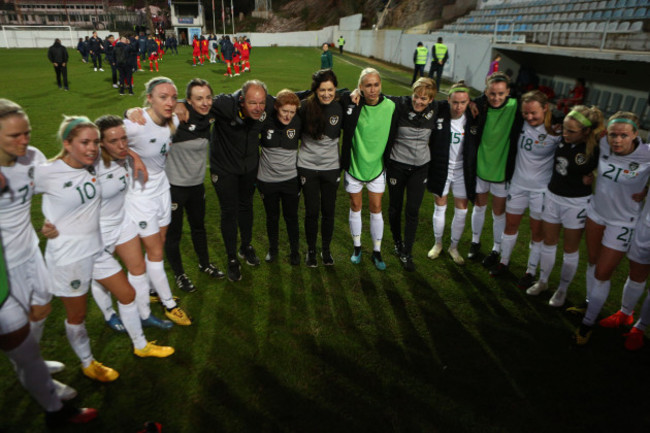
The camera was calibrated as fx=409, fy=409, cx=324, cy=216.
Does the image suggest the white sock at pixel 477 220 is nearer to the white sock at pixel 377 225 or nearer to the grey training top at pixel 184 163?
the white sock at pixel 377 225

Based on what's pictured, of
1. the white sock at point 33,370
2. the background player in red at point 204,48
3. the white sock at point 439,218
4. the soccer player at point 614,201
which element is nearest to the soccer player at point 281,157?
the white sock at point 439,218

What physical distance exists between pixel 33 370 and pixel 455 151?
170 inches

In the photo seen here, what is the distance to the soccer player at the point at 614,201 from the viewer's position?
3.36 metres

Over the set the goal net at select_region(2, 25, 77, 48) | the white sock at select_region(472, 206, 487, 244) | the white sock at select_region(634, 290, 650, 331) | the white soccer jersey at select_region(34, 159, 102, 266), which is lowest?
the white sock at select_region(634, 290, 650, 331)

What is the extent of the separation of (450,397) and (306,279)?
2.04 metres

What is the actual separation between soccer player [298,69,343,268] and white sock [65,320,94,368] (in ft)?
7.89

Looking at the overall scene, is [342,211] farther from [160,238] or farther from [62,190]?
[62,190]

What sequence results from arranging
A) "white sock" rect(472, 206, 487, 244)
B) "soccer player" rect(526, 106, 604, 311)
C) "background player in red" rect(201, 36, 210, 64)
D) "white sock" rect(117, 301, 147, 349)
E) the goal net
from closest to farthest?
1. "white sock" rect(117, 301, 147, 349)
2. "soccer player" rect(526, 106, 604, 311)
3. "white sock" rect(472, 206, 487, 244)
4. "background player in red" rect(201, 36, 210, 64)
5. the goal net

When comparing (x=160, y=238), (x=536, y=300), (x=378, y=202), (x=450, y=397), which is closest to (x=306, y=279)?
(x=378, y=202)

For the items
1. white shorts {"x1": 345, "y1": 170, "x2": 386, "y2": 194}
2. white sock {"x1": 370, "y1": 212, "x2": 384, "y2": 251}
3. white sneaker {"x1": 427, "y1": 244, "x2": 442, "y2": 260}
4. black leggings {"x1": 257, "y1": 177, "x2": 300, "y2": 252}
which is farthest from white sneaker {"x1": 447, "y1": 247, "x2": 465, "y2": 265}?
black leggings {"x1": 257, "y1": 177, "x2": 300, "y2": 252}

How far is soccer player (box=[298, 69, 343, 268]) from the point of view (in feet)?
13.6

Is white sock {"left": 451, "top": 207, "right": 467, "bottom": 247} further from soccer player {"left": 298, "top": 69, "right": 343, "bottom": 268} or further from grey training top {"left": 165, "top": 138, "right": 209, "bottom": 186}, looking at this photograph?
grey training top {"left": 165, "top": 138, "right": 209, "bottom": 186}

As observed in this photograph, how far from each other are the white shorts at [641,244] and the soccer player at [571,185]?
0.46m

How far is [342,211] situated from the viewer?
6.59m
